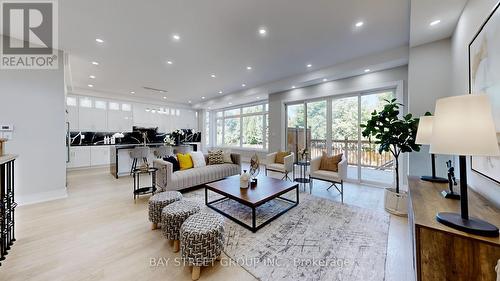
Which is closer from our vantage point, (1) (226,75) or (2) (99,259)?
(2) (99,259)

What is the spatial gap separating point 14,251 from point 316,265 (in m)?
3.14

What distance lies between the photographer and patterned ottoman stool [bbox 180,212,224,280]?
1.60 metres

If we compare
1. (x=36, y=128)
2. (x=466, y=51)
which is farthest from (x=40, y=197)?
(x=466, y=51)

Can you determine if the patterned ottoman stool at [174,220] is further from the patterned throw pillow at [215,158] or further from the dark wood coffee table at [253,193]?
the patterned throw pillow at [215,158]

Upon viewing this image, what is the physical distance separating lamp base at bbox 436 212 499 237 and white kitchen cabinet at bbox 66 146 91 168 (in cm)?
852

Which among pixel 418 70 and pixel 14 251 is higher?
pixel 418 70

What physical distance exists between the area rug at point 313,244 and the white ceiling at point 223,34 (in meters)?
2.84

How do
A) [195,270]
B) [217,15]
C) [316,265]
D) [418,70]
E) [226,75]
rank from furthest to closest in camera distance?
[226,75] < [418,70] < [217,15] < [316,265] < [195,270]

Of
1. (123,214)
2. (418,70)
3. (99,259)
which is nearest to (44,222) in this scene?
(123,214)

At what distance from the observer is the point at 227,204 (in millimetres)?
3193

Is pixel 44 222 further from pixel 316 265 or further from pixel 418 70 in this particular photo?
pixel 418 70

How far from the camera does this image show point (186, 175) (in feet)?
12.2

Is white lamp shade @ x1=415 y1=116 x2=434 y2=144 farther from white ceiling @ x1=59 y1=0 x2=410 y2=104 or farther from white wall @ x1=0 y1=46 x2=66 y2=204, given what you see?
white wall @ x1=0 y1=46 x2=66 y2=204

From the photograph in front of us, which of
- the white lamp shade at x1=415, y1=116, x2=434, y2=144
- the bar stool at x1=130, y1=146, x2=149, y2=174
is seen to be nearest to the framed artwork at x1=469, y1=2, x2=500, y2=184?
the white lamp shade at x1=415, y1=116, x2=434, y2=144
